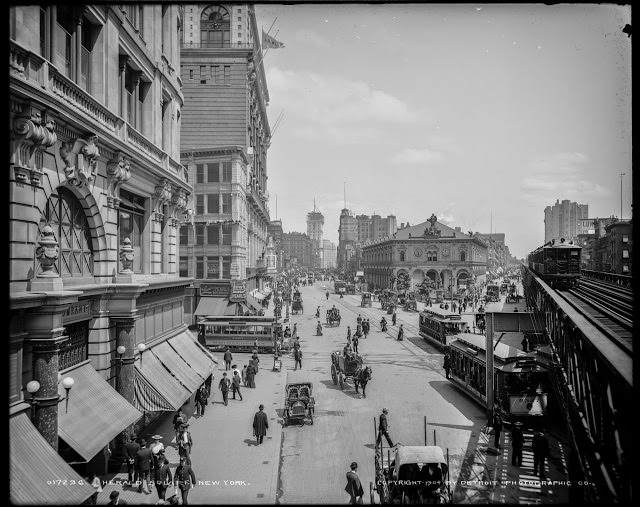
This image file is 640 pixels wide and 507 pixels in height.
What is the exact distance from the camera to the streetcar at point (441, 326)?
33469 mm

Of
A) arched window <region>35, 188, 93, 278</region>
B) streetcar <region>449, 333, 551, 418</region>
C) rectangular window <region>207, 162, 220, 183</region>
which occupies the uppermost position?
rectangular window <region>207, 162, 220, 183</region>

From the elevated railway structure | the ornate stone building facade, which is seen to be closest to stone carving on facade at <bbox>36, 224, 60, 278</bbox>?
the elevated railway structure

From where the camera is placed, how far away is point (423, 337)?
1533 inches

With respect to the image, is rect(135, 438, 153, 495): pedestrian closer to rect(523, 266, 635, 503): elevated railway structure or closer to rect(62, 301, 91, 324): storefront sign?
rect(62, 301, 91, 324): storefront sign

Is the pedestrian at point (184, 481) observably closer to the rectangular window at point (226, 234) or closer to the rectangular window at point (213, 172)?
the rectangular window at point (226, 234)

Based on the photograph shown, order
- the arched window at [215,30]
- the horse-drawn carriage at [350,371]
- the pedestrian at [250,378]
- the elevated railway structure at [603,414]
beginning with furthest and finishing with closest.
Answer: the arched window at [215,30], the pedestrian at [250,378], the horse-drawn carriage at [350,371], the elevated railway structure at [603,414]

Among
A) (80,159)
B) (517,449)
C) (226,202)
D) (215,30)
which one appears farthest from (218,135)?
(517,449)

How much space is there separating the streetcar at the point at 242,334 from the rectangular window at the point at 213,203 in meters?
15.3

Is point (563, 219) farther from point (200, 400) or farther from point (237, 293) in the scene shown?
Result: point (200, 400)

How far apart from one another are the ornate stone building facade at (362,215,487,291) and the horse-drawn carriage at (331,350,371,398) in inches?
2660

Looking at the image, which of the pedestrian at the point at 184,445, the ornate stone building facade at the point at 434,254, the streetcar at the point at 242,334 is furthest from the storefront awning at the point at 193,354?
the ornate stone building facade at the point at 434,254

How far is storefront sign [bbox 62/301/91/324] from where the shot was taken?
12.2 metres
